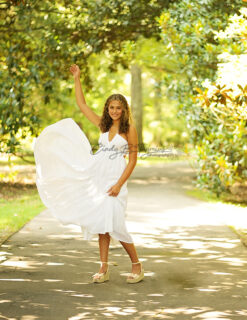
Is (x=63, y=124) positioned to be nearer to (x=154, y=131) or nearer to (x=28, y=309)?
(x=28, y=309)

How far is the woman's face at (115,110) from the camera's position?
23.4 ft

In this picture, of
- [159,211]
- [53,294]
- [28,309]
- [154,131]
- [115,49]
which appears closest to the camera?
[28,309]

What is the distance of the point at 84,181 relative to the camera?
721cm

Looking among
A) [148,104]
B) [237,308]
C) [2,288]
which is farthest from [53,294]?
[148,104]

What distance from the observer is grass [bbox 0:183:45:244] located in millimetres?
11079

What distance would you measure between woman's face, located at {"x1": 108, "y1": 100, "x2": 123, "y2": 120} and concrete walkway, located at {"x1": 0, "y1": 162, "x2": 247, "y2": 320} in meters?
1.76

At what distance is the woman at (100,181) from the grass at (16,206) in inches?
96.2

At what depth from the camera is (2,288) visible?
6594 millimetres

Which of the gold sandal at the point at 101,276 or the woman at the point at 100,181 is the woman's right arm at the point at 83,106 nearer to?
the woman at the point at 100,181

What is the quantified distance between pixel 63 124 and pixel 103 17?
875cm

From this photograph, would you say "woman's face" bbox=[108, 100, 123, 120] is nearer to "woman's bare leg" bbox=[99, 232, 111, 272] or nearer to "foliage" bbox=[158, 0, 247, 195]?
"woman's bare leg" bbox=[99, 232, 111, 272]

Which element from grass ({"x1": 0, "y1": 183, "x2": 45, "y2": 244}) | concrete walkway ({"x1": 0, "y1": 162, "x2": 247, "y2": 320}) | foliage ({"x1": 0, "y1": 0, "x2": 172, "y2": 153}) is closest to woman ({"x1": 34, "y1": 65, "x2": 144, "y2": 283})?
concrete walkway ({"x1": 0, "y1": 162, "x2": 247, "y2": 320})

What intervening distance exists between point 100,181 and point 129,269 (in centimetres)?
120

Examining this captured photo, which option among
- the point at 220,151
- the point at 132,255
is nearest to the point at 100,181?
the point at 132,255
